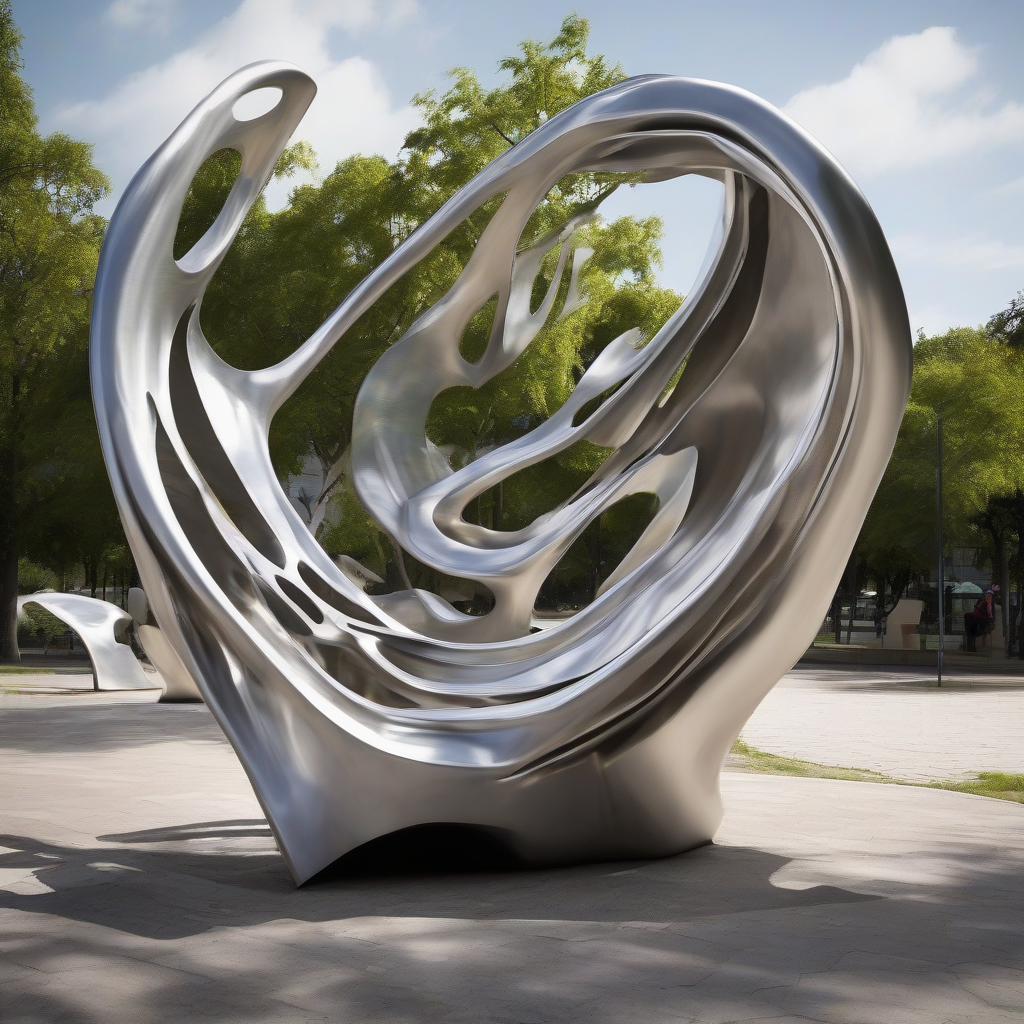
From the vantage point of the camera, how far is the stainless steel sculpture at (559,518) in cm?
553

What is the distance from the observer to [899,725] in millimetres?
14258

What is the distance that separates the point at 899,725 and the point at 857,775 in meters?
4.52

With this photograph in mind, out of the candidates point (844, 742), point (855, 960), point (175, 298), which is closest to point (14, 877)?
point (175, 298)

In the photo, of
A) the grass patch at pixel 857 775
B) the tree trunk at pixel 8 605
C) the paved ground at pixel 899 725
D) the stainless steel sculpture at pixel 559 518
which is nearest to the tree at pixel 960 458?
the paved ground at pixel 899 725

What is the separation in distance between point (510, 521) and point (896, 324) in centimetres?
2725

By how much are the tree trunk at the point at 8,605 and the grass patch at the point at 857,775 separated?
19.2m

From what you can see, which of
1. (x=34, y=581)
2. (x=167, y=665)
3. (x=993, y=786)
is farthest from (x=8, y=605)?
(x=34, y=581)

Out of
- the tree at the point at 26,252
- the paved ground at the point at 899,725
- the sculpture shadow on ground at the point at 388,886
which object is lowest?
the paved ground at the point at 899,725

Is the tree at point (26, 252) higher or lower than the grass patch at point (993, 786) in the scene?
higher

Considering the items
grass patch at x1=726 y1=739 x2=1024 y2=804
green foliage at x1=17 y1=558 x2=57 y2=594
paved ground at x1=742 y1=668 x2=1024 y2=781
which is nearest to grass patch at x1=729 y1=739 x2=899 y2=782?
grass patch at x1=726 y1=739 x2=1024 y2=804

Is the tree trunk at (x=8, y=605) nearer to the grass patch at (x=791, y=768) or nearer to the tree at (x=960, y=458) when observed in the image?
the grass patch at (x=791, y=768)

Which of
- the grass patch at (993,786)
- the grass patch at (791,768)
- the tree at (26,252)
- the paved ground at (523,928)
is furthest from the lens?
the tree at (26,252)

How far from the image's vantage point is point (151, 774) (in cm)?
966

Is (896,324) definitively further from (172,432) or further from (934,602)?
(934,602)
